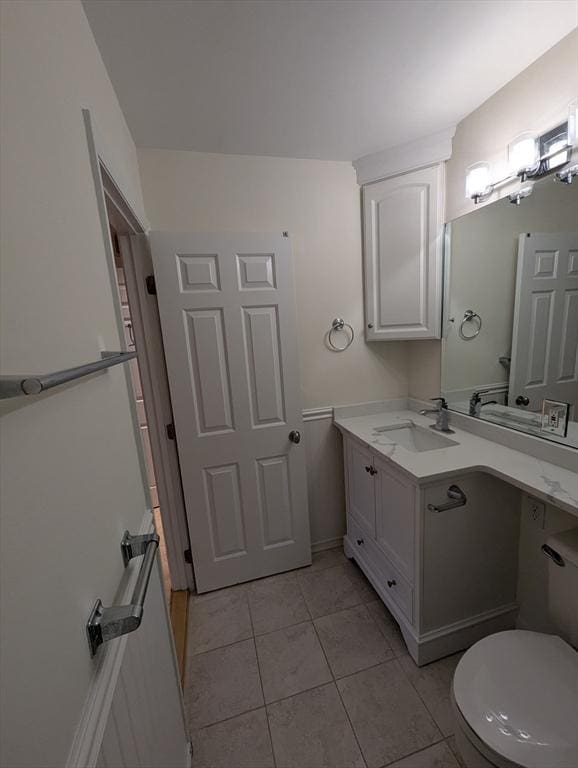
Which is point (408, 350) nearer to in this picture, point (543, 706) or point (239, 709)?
point (543, 706)

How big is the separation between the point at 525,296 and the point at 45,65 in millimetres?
1679

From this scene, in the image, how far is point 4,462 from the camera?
374 millimetres

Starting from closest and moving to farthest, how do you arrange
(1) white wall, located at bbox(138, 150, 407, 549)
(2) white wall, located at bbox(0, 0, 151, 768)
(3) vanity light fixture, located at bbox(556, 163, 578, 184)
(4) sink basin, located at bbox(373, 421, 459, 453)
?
(2) white wall, located at bbox(0, 0, 151, 768) → (3) vanity light fixture, located at bbox(556, 163, 578, 184) → (1) white wall, located at bbox(138, 150, 407, 549) → (4) sink basin, located at bbox(373, 421, 459, 453)

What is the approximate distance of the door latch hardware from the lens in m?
0.75

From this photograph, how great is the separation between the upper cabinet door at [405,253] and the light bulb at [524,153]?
41 centimetres

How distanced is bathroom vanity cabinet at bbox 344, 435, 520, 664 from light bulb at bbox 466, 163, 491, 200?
128 cm

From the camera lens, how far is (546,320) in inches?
50.3

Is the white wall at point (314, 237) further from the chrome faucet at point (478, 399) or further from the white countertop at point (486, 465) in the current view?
the chrome faucet at point (478, 399)

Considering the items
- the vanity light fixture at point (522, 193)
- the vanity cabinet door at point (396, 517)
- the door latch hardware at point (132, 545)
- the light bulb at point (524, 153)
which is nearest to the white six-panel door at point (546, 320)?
the vanity light fixture at point (522, 193)

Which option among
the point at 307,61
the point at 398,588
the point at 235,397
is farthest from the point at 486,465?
the point at 307,61

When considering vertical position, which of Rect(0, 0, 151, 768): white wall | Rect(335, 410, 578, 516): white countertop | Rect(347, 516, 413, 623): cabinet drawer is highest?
Rect(0, 0, 151, 768): white wall

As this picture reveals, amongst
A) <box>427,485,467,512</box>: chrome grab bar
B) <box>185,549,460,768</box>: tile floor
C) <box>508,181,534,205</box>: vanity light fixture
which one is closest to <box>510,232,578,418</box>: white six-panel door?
<box>508,181,534,205</box>: vanity light fixture

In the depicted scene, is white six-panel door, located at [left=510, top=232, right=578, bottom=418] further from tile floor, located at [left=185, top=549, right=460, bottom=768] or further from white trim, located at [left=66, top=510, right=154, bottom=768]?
white trim, located at [left=66, top=510, right=154, bottom=768]

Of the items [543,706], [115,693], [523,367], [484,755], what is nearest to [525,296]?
[523,367]
